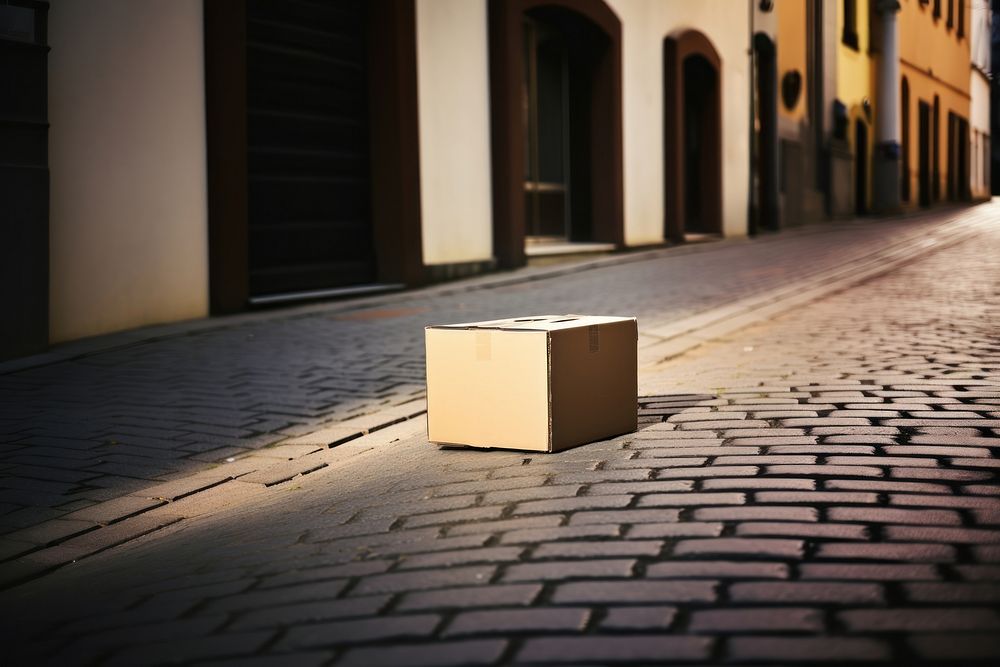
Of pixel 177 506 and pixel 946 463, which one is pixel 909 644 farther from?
pixel 177 506

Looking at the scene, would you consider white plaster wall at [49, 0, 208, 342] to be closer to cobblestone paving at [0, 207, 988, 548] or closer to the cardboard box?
cobblestone paving at [0, 207, 988, 548]

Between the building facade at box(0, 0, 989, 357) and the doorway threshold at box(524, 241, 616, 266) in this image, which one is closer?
the building facade at box(0, 0, 989, 357)

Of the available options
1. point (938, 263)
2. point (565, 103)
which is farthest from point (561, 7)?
point (938, 263)

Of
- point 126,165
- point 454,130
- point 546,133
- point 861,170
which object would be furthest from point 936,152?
point 126,165

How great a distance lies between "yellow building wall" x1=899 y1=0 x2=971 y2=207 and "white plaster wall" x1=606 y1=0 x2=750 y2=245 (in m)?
14.4

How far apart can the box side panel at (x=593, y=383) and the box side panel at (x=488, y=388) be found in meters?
0.08

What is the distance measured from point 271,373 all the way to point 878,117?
28685mm

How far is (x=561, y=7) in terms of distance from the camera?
1584 cm

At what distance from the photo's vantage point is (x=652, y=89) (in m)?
18.6

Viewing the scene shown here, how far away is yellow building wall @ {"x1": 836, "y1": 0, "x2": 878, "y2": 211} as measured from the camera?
29250 mm

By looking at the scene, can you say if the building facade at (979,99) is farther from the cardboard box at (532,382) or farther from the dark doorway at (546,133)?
the cardboard box at (532,382)

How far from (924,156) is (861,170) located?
7.39 m

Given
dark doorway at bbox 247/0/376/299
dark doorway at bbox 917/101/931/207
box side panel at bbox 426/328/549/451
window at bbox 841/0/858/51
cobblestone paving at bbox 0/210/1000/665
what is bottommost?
cobblestone paving at bbox 0/210/1000/665

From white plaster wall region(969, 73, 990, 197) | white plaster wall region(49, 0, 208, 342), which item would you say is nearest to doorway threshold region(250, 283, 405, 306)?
white plaster wall region(49, 0, 208, 342)
